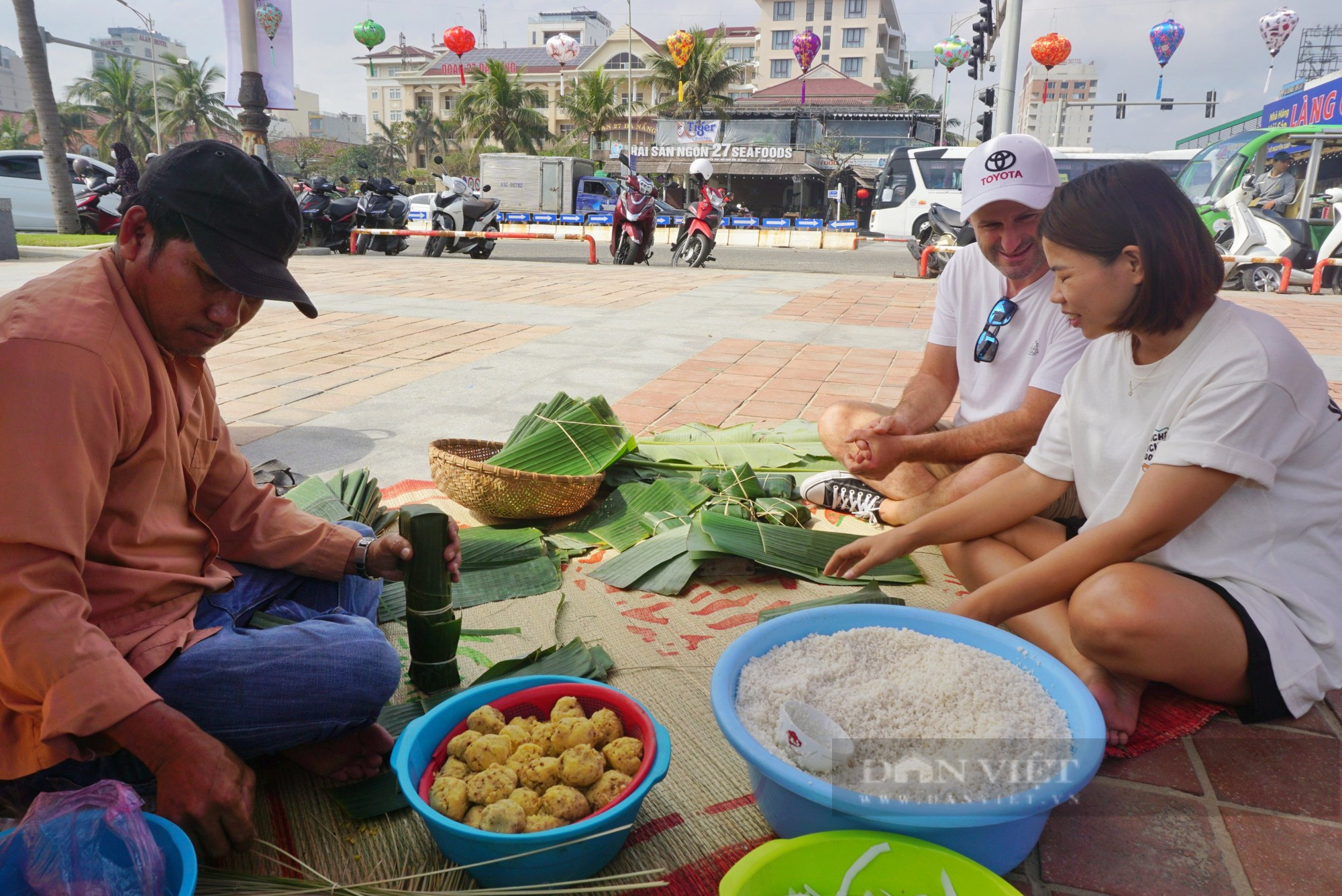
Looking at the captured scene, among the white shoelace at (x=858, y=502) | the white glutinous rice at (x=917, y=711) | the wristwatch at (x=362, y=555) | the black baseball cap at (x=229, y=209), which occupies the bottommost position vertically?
the white shoelace at (x=858, y=502)

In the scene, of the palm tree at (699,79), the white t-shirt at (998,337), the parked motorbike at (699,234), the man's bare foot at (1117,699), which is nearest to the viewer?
the man's bare foot at (1117,699)

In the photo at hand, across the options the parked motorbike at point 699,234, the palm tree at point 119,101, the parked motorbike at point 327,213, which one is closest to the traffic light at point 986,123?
the parked motorbike at point 699,234

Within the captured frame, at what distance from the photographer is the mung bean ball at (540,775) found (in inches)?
49.1

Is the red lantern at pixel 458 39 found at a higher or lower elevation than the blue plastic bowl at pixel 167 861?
higher

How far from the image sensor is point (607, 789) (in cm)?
123

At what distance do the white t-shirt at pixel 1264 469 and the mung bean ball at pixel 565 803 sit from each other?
43.6 inches

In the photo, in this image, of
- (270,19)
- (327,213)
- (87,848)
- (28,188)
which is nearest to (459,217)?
(327,213)

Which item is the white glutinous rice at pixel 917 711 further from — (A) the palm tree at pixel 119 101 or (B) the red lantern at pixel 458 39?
(A) the palm tree at pixel 119 101

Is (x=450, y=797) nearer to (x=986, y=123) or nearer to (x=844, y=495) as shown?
(x=844, y=495)

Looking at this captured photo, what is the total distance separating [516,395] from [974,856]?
3286mm

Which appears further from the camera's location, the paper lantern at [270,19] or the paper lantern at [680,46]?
the paper lantern at [680,46]

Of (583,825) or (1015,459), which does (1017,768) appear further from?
(1015,459)

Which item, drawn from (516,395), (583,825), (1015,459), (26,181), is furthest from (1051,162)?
(26,181)

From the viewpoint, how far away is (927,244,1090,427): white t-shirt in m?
2.28
